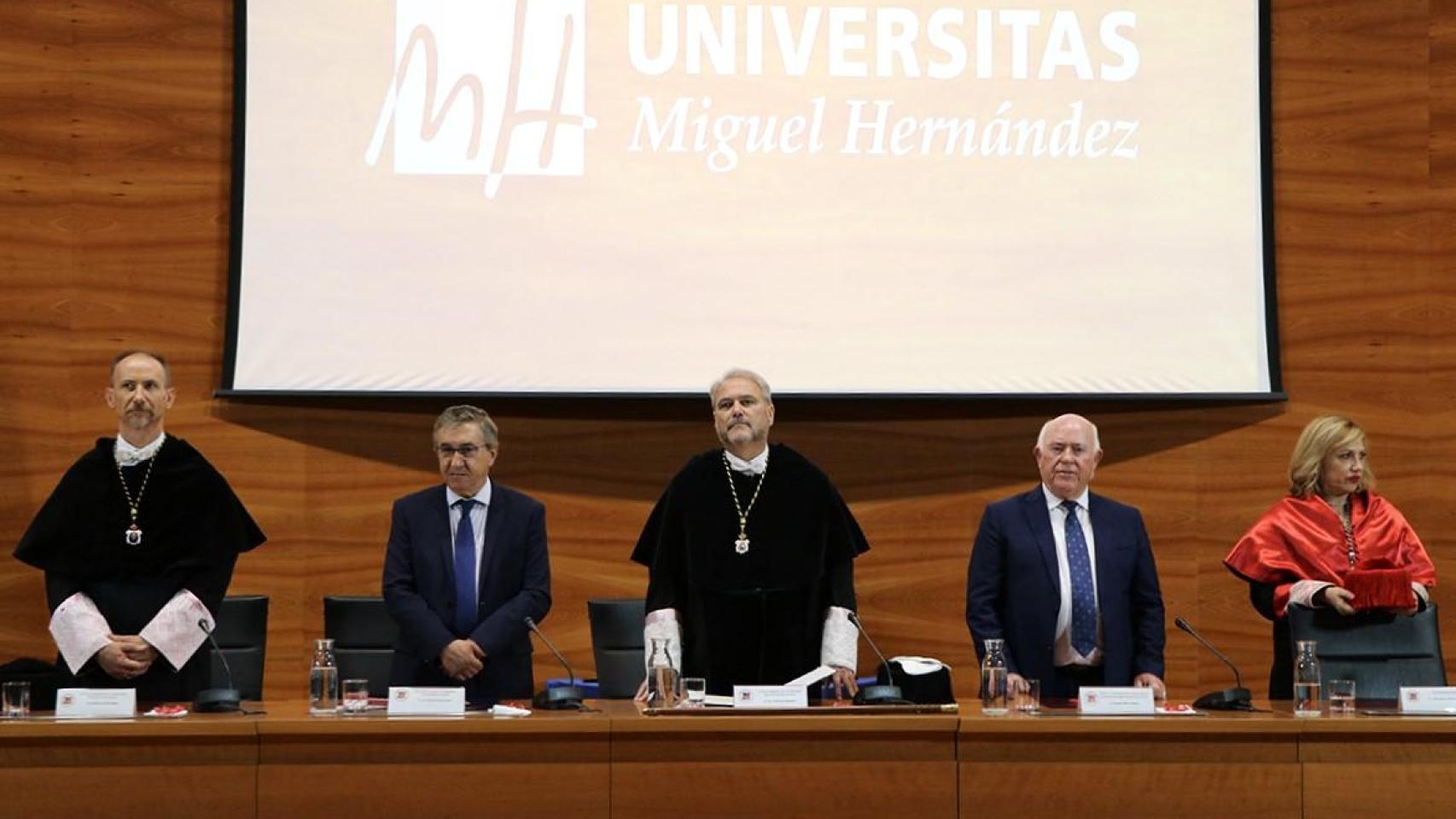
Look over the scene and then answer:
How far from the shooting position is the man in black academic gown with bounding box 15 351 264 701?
169 inches

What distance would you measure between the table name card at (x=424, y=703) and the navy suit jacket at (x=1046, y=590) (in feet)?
4.67

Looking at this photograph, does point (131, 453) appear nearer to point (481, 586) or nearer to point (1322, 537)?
point (481, 586)

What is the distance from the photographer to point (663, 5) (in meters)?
5.91

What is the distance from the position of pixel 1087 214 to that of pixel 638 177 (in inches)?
59.8

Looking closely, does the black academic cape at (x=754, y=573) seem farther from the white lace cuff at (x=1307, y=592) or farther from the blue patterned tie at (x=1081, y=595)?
the white lace cuff at (x=1307, y=592)

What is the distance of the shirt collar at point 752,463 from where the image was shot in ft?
14.9

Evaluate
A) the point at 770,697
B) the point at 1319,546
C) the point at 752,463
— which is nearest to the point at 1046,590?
the point at 1319,546

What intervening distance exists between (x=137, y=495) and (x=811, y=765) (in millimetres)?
1970

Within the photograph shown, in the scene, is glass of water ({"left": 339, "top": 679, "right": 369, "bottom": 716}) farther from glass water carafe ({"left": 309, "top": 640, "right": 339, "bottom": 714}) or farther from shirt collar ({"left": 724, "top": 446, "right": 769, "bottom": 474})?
shirt collar ({"left": 724, "top": 446, "right": 769, "bottom": 474})

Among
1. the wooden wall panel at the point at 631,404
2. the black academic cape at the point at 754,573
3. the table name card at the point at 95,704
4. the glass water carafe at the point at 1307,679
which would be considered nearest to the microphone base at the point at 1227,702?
the glass water carafe at the point at 1307,679

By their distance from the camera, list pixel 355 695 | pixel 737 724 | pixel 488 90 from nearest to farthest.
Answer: pixel 737 724
pixel 355 695
pixel 488 90

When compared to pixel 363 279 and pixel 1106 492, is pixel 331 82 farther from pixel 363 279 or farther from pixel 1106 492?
pixel 1106 492

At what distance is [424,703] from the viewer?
147 inches

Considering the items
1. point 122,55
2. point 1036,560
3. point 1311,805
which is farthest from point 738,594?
point 122,55
